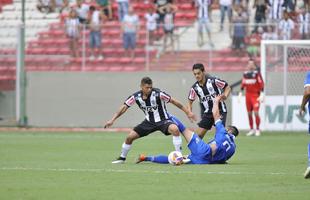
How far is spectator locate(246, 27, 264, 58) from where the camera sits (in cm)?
3200

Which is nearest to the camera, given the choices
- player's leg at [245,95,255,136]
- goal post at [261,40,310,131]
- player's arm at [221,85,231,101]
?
player's arm at [221,85,231,101]

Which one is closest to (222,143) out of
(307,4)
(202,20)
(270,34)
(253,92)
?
(253,92)

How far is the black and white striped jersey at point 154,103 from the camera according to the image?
17.8m

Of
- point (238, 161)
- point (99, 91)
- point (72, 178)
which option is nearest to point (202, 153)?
point (238, 161)

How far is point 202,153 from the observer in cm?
1675

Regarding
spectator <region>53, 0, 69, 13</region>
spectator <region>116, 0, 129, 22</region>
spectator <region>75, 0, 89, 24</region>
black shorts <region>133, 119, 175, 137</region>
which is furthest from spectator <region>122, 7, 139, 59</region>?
black shorts <region>133, 119, 175, 137</region>

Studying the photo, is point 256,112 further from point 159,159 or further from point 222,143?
point 222,143

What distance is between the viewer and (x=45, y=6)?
1443 inches

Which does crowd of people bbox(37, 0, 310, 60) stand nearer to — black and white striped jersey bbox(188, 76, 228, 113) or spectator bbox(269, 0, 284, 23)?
spectator bbox(269, 0, 284, 23)

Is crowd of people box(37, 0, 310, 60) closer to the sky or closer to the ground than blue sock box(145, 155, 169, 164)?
closer to the sky

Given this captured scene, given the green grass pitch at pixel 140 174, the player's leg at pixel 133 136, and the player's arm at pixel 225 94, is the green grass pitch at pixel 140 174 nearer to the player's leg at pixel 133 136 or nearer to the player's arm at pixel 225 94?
the player's leg at pixel 133 136

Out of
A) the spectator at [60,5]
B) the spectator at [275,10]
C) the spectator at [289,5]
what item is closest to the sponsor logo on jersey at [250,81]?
the spectator at [275,10]

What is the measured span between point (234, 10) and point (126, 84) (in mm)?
4881

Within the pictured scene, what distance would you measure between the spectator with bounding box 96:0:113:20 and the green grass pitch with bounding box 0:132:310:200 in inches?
480
